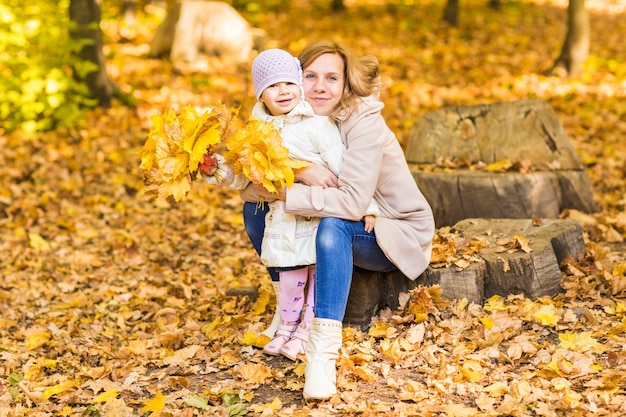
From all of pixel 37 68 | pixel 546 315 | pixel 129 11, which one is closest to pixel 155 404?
pixel 546 315

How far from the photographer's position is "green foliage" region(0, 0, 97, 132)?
304 inches

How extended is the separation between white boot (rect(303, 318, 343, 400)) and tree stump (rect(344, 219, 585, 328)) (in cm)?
61

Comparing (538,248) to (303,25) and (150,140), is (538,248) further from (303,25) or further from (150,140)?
(303,25)

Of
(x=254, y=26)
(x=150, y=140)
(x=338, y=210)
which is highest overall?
(x=254, y=26)

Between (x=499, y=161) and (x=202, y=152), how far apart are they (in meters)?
3.13

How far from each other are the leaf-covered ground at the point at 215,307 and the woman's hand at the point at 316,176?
82 centimetres

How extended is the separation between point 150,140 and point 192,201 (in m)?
3.46

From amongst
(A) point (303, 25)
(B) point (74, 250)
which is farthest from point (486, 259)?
(A) point (303, 25)

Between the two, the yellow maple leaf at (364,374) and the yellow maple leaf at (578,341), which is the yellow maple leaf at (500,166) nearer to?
the yellow maple leaf at (578,341)

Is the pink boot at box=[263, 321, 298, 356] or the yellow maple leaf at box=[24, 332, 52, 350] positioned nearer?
the pink boot at box=[263, 321, 298, 356]

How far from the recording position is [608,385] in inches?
124

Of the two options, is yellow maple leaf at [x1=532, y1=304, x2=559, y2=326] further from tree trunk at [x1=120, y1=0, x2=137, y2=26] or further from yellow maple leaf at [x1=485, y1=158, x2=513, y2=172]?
tree trunk at [x1=120, y1=0, x2=137, y2=26]

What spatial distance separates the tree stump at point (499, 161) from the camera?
538 centimetres

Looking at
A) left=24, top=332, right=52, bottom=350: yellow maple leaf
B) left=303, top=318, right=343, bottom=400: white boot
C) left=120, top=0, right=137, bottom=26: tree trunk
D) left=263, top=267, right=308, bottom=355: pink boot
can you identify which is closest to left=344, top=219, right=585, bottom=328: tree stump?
left=263, top=267, right=308, bottom=355: pink boot
